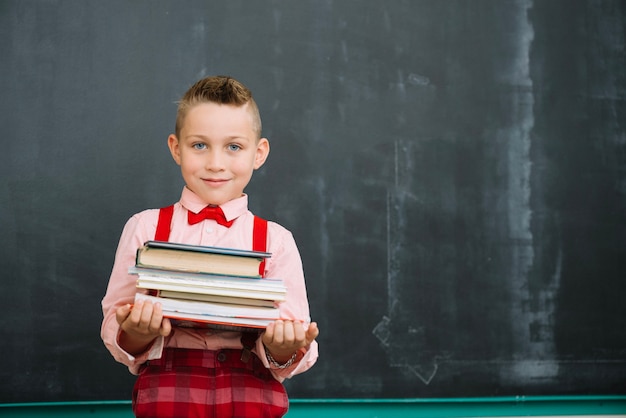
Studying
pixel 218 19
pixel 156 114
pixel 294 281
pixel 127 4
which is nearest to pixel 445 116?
pixel 218 19

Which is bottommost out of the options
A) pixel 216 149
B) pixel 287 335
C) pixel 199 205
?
pixel 287 335

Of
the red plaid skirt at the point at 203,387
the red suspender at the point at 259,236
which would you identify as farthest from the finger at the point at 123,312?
the red suspender at the point at 259,236

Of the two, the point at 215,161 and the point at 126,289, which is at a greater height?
the point at 215,161

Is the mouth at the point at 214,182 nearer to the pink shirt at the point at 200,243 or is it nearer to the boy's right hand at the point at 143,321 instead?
the pink shirt at the point at 200,243

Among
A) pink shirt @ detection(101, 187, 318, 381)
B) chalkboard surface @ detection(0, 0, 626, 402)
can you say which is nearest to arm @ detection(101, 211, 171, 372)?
pink shirt @ detection(101, 187, 318, 381)

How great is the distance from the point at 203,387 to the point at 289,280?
0.25m

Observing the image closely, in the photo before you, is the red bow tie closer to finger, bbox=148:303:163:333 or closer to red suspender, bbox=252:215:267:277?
red suspender, bbox=252:215:267:277

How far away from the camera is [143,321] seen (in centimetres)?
105

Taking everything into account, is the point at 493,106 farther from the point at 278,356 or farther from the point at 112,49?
the point at 278,356

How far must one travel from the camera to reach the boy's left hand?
1096 mm

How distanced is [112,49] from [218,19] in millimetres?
359

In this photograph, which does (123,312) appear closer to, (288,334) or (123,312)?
(123,312)

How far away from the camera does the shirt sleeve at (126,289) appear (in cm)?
117

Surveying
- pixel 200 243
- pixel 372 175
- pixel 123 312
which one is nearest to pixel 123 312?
pixel 123 312
